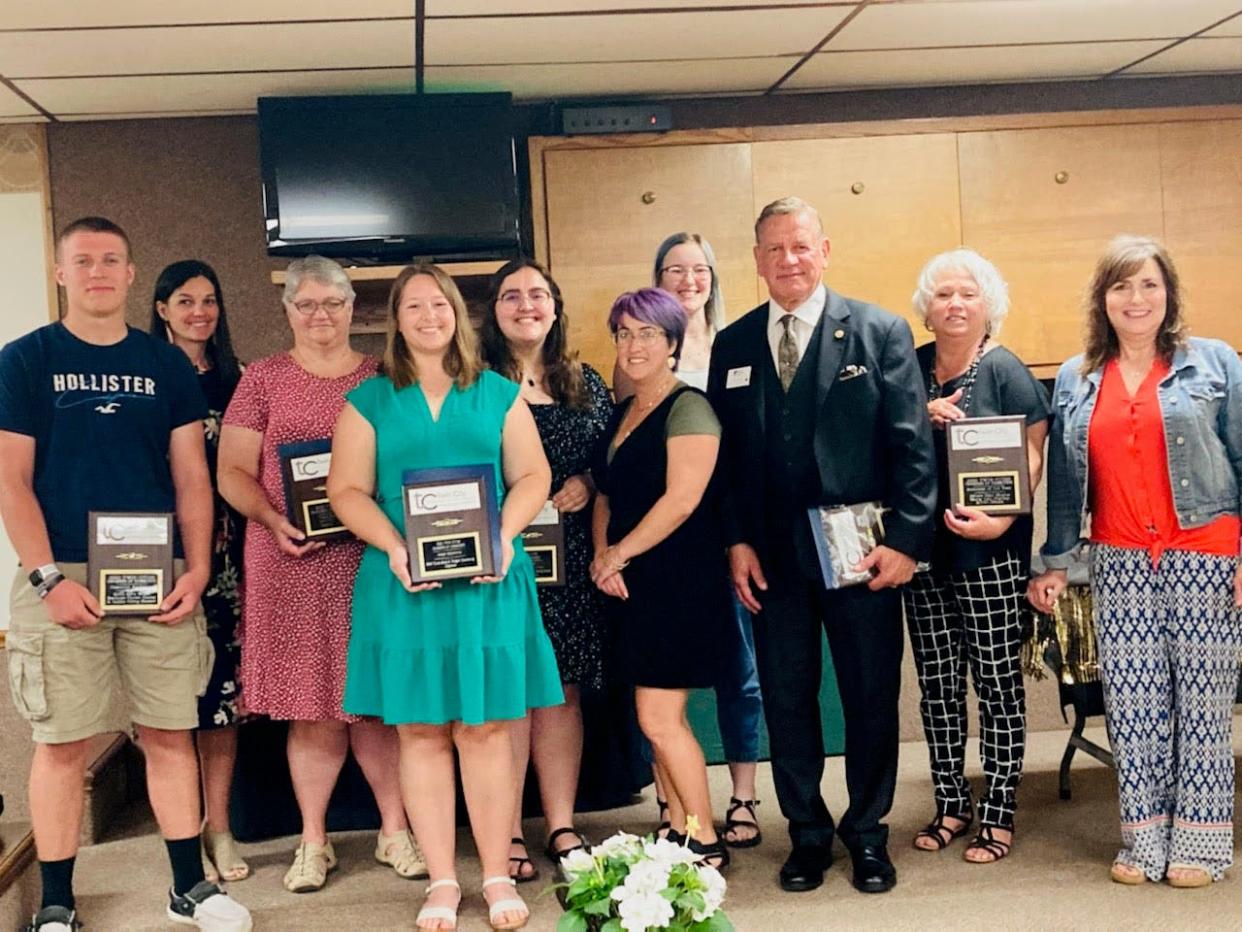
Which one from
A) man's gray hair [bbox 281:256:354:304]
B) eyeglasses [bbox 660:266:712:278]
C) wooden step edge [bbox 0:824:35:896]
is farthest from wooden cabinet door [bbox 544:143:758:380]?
wooden step edge [bbox 0:824:35:896]

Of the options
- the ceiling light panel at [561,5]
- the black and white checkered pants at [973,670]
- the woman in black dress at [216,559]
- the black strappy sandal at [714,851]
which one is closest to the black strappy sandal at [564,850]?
the black strappy sandal at [714,851]

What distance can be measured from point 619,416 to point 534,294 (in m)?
0.37

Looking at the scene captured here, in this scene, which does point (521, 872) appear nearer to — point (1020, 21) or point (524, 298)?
point (524, 298)

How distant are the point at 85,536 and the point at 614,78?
7.82ft

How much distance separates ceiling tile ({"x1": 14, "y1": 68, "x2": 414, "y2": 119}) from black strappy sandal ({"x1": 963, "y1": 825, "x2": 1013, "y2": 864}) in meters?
2.78

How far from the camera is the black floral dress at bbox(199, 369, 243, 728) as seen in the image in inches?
136

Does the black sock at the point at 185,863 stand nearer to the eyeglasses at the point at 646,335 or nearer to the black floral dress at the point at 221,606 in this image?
the black floral dress at the point at 221,606

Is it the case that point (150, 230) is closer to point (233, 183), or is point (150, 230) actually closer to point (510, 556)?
point (233, 183)

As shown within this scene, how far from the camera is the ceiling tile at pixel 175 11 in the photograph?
335cm

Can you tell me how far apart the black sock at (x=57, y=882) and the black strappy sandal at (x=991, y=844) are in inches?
83.7

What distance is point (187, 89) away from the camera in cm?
430

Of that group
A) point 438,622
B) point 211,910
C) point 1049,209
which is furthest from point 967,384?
point 211,910

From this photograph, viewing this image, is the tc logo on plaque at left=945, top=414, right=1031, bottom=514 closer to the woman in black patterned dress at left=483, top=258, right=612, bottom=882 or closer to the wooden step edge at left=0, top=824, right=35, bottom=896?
the woman in black patterned dress at left=483, top=258, right=612, bottom=882

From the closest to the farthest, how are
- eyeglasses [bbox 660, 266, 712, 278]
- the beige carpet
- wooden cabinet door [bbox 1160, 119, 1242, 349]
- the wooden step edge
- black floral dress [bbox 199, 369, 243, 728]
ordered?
the beige carpet → the wooden step edge → black floral dress [bbox 199, 369, 243, 728] → eyeglasses [bbox 660, 266, 712, 278] → wooden cabinet door [bbox 1160, 119, 1242, 349]
